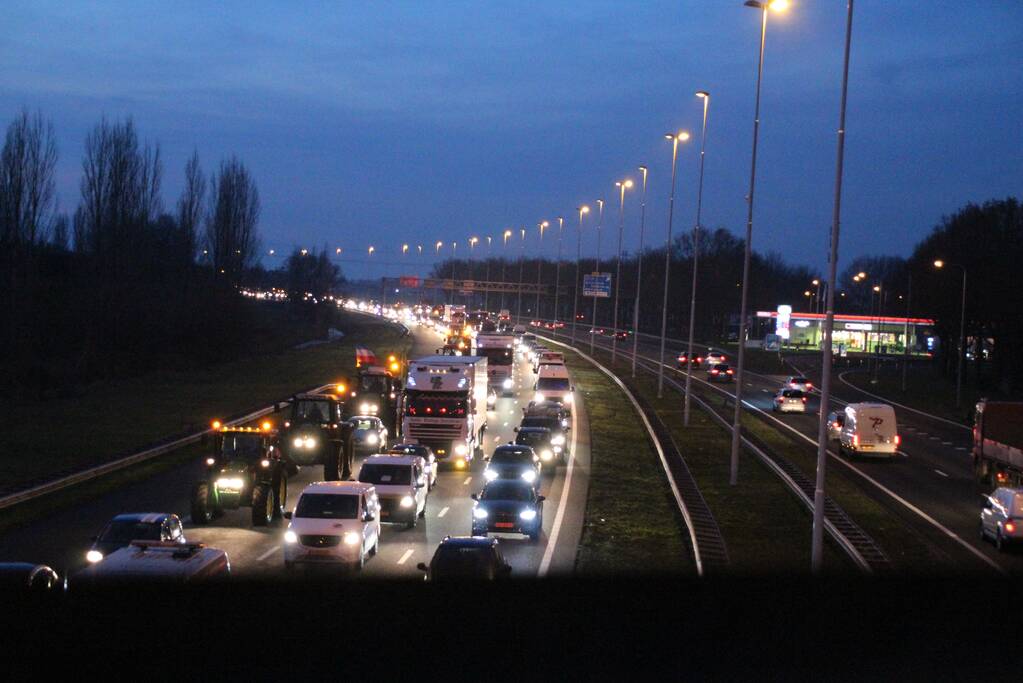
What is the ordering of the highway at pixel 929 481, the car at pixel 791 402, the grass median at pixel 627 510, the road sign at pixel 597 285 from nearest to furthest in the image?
1. the grass median at pixel 627 510
2. the highway at pixel 929 481
3. the car at pixel 791 402
4. the road sign at pixel 597 285

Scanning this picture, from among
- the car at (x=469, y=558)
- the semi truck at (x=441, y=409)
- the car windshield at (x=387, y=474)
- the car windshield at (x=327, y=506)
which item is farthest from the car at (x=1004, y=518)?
the semi truck at (x=441, y=409)

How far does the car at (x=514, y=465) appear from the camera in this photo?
99.7ft

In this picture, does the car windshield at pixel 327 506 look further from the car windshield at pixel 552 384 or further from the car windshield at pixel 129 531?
the car windshield at pixel 552 384

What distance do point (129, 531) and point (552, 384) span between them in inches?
1566

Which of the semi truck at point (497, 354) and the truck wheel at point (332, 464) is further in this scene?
the semi truck at point (497, 354)

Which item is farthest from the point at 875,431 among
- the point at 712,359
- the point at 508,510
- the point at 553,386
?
the point at 712,359

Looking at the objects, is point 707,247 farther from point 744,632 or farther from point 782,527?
point 744,632

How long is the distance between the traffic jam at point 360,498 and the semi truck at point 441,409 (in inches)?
1.8

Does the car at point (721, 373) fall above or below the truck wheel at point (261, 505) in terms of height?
above

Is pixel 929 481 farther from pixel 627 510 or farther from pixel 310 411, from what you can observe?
pixel 310 411

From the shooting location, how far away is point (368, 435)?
134ft

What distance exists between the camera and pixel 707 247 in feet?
476

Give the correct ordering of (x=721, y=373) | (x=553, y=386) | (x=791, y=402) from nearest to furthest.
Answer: (x=553, y=386), (x=791, y=402), (x=721, y=373)

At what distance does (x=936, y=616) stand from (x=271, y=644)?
3.79m
